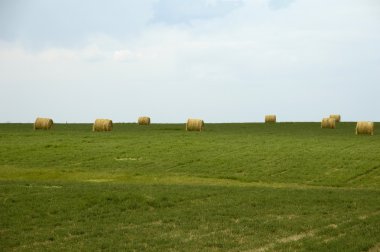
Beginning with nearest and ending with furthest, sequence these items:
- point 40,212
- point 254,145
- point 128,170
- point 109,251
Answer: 1. point 109,251
2. point 40,212
3. point 128,170
4. point 254,145

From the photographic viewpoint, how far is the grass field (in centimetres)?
1866

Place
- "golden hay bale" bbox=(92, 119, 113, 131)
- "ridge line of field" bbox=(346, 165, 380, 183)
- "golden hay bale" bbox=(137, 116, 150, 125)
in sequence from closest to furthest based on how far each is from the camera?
"ridge line of field" bbox=(346, 165, 380, 183) < "golden hay bale" bbox=(92, 119, 113, 131) < "golden hay bale" bbox=(137, 116, 150, 125)

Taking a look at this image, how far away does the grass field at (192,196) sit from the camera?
734 inches

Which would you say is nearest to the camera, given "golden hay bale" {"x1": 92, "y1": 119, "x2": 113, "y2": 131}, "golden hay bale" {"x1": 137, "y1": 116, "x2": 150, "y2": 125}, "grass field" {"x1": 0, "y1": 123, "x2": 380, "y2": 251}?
"grass field" {"x1": 0, "y1": 123, "x2": 380, "y2": 251}

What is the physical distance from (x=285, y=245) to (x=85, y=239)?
5.93 metres

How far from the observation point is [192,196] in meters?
27.2

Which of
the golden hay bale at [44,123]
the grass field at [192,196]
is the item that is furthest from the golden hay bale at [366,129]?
the golden hay bale at [44,123]

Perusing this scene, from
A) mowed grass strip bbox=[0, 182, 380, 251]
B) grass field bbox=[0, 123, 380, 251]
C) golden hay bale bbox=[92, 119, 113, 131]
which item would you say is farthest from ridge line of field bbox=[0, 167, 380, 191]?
golden hay bale bbox=[92, 119, 113, 131]

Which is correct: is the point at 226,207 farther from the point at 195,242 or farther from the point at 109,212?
the point at 195,242

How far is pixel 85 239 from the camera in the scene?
18.8 metres

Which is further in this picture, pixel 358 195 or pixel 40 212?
pixel 358 195

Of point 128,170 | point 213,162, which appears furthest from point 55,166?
point 213,162

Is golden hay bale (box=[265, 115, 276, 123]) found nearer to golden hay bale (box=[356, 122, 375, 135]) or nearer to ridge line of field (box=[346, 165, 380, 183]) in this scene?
golden hay bale (box=[356, 122, 375, 135])

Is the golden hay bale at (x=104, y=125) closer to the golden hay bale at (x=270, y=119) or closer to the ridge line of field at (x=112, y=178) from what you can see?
the golden hay bale at (x=270, y=119)
